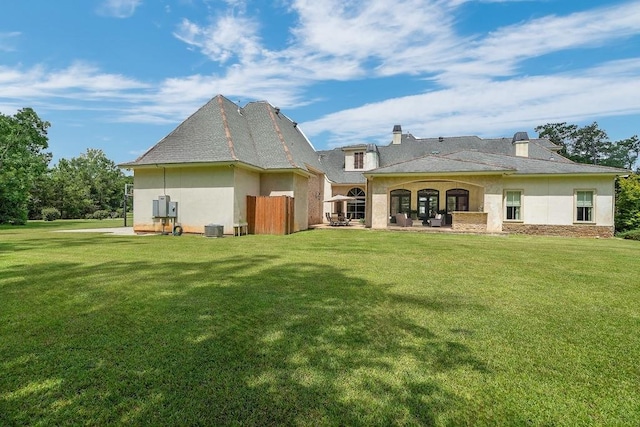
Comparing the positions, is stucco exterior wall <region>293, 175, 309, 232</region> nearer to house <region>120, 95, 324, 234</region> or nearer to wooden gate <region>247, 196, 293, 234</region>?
house <region>120, 95, 324, 234</region>

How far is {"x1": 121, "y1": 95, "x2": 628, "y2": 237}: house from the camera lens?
1648 centimetres

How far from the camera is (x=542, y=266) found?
8.26 metres

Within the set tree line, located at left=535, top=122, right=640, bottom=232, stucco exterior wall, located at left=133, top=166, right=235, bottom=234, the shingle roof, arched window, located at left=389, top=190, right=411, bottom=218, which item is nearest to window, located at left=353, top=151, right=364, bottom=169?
arched window, located at left=389, top=190, right=411, bottom=218

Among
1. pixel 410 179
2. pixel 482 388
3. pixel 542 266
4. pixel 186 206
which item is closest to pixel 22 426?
pixel 482 388

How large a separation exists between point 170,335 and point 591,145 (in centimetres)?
8210

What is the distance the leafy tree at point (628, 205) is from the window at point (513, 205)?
6.46 metres

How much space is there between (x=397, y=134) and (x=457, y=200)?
989 centimetres

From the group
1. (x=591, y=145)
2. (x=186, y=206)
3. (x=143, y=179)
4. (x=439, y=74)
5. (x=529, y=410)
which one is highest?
(x=591, y=145)

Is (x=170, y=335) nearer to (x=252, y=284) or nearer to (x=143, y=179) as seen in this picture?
(x=252, y=284)

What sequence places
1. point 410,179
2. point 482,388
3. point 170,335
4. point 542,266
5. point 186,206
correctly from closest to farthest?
point 482,388 < point 170,335 < point 542,266 < point 186,206 < point 410,179

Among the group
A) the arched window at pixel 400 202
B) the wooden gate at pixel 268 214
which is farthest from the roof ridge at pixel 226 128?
the arched window at pixel 400 202

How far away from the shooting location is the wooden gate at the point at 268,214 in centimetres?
1692

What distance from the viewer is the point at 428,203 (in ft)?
79.8

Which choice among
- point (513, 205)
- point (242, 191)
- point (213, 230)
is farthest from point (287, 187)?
point (513, 205)
